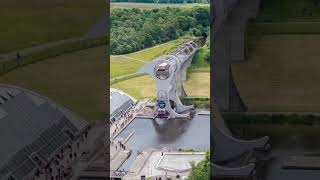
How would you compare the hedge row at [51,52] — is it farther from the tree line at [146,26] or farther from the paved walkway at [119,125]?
the paved walkway at [119,125]

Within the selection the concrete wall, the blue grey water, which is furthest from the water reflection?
the concrete wall

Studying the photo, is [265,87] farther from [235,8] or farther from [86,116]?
[86,116]

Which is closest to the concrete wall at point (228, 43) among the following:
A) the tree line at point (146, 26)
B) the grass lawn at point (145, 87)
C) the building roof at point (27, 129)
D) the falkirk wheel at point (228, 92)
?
the falkirk wheel at point (228, 92)

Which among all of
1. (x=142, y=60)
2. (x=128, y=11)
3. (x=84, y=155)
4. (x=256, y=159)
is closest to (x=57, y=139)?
(x=84, y=155)

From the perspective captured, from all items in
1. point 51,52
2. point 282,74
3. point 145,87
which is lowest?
point 145,87

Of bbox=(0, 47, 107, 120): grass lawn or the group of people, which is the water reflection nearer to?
the group of people

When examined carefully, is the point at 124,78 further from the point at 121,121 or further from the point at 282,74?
the point at 282,74

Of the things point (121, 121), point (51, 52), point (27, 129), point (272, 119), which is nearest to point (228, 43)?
point (272, 119)

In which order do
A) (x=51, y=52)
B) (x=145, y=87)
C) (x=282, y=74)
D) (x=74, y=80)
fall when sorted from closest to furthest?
(x=282, y=74) → (x=51, y=52) → (x=74, y=80) → (x=145, y=87)
